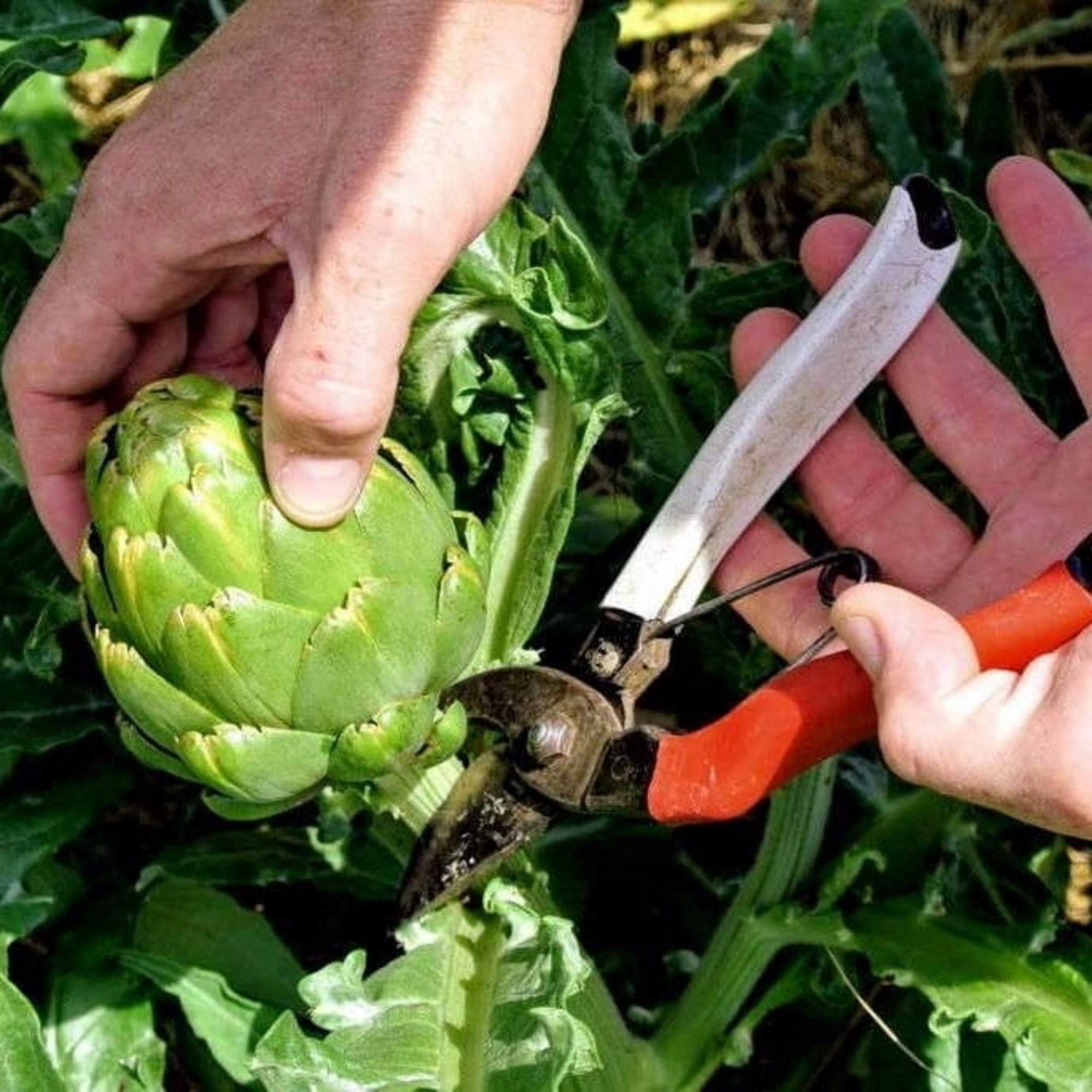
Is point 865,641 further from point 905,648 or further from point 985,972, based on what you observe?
point 985,972

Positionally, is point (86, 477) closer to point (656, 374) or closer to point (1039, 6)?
point (656, 374)

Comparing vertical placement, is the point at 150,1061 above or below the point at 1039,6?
below

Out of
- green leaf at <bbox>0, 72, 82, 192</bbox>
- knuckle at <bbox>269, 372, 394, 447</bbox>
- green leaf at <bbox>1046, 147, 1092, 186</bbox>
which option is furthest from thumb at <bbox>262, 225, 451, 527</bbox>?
green leaf at <bbox>0, 72, 82, 192</bbox>

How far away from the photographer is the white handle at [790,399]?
120cm

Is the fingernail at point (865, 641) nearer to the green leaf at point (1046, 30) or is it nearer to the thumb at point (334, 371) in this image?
the thumb at point (334, 371)

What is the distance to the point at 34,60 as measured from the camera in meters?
1.32

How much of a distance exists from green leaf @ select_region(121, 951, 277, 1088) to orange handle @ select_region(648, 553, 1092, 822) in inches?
16.1

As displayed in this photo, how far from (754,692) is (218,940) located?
48 centimetres

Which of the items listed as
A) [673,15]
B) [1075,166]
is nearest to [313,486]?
[1075,166]

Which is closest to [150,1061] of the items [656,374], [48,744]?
[48,744]

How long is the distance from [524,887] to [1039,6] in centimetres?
110

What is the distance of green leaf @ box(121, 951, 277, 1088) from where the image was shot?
134 cm

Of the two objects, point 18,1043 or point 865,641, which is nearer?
point 865,641

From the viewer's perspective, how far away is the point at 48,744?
1345 mm
